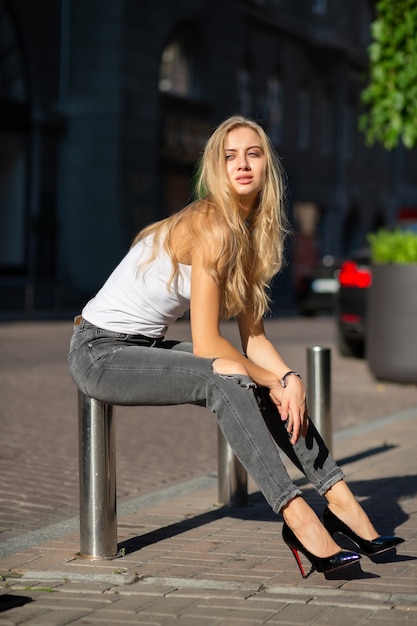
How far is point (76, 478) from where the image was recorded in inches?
268

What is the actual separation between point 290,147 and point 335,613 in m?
35.6

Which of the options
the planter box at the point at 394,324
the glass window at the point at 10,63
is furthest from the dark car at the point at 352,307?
the glass window at the point at 10,63

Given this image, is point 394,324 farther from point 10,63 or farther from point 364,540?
point 10,63

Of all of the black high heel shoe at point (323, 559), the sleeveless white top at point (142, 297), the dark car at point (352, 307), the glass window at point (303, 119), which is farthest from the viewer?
the glass window at point (303, 119)

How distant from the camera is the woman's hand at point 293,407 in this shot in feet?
14.5

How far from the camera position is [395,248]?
12.0m

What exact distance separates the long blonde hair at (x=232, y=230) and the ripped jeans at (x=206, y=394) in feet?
1.05

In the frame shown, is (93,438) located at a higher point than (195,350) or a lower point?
lower

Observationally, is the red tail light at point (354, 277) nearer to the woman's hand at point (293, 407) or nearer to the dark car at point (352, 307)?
the dark car at point (352, 307)

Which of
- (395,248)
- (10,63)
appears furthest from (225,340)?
(10,63)

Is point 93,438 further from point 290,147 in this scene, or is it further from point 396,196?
point 396,196

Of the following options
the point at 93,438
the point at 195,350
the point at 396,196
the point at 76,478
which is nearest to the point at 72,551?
the point at 93,438

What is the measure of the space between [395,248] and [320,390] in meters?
5.52

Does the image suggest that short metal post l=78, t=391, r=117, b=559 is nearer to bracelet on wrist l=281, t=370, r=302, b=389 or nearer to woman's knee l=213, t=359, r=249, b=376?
woman's knee l=213, t=359, r=249, b=376
